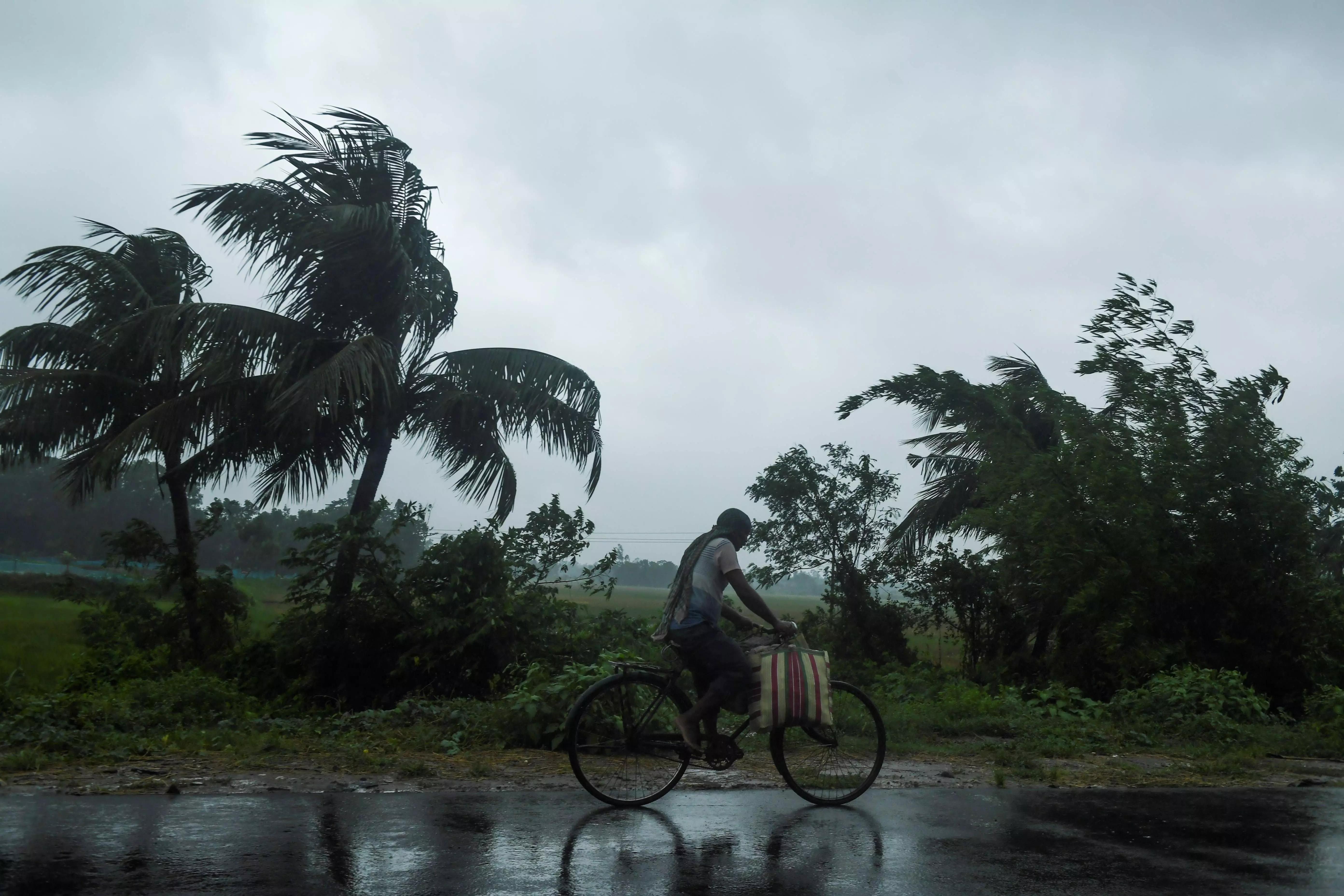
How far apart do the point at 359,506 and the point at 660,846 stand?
35.0ft

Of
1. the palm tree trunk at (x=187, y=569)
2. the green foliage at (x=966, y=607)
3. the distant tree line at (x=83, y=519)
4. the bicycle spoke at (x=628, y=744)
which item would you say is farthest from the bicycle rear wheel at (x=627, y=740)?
the distant tree line at (x=83, y=519)

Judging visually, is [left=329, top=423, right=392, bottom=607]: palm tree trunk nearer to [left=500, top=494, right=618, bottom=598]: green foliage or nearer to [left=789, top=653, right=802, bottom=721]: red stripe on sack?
[left=500, top=494, right=618, bottom=598]: green foliage

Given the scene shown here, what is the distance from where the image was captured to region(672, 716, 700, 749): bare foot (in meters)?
5.79

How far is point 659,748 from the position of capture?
19.1 ft

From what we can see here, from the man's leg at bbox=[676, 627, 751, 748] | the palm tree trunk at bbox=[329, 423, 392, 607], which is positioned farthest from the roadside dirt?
the palm tree trunk at bbox=[329, 423, 392, 607]

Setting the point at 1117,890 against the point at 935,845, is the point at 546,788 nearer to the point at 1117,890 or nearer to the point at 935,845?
the point at 935,845

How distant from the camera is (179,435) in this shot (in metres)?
14.4

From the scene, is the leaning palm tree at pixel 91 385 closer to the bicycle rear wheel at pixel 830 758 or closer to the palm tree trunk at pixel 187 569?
the palm tree trunk at pixel 187 569

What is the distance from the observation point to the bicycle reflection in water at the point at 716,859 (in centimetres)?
415

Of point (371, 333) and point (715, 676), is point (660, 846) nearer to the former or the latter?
point (715, 676)

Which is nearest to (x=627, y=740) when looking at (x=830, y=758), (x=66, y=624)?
(x=830, y=758)

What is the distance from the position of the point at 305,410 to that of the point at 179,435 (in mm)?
2827

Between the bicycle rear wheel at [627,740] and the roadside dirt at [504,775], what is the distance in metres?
0.53

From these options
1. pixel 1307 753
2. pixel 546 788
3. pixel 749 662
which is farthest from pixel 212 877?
pixel 1307 753
